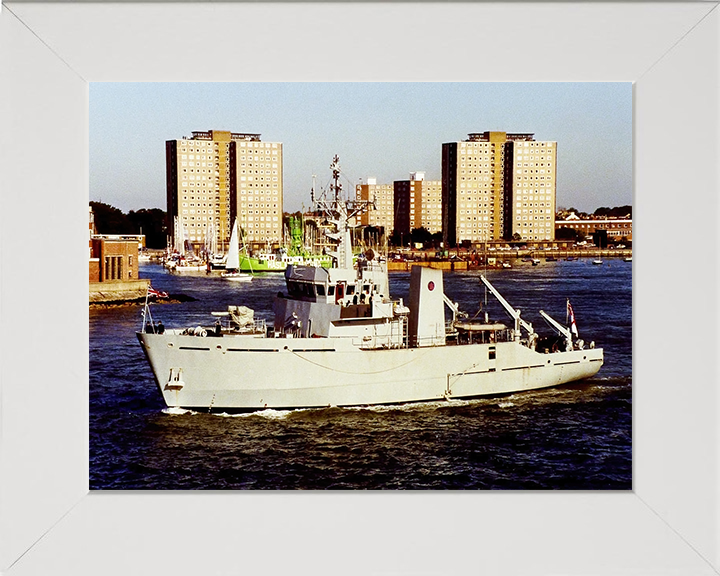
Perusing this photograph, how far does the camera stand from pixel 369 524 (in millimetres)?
5617

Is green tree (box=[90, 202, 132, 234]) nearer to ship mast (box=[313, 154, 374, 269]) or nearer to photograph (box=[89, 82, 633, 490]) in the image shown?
photograph (box=[89, 82, 633, 490])

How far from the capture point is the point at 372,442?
891 centimetres

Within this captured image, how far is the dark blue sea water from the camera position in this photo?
26.2 ft

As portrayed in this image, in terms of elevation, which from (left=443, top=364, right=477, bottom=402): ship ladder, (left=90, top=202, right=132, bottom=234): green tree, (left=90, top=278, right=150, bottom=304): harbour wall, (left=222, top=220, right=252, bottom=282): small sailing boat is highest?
(left=90, top=202, right=132, bottom=234): green tree

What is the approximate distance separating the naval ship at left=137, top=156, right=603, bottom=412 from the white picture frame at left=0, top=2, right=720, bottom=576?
3.62 metres

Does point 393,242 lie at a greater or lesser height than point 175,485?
greater

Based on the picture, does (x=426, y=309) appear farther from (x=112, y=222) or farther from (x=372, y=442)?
(x=112, y=222)

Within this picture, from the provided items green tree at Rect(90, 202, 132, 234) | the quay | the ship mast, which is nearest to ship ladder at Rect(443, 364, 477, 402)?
the ship mast

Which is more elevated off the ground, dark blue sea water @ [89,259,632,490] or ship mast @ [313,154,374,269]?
ship mast @ [313,154,374,269]

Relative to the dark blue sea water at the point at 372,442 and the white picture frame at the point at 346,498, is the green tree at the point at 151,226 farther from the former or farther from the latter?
the white picture frame at the point at 346,498
